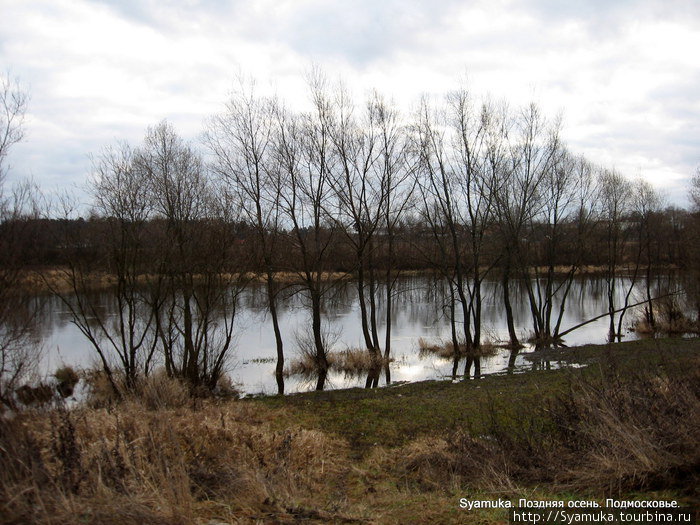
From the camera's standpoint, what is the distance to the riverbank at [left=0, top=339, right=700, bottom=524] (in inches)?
153

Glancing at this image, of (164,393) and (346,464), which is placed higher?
(164,393)

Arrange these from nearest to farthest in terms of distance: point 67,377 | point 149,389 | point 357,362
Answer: point 149,389 < point 67,377 < point 357,362

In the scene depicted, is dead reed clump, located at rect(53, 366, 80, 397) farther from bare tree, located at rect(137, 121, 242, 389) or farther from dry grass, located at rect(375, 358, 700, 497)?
dry grass, located at rect(375, 358, 700, 497)

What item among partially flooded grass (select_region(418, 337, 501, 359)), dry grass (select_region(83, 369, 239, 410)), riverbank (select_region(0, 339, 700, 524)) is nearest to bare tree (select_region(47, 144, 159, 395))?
dry grass (select_region(83, 369, 239, 410))

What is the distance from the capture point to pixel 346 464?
287 inches

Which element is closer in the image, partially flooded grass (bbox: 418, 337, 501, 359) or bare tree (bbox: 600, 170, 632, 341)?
partially flooded grass (bbox: 418, 337, 501, 359)

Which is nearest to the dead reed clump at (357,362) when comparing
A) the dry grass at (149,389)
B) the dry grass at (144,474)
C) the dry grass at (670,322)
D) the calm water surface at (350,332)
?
the calm water surface at (350,332)

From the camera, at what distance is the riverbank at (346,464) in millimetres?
3887

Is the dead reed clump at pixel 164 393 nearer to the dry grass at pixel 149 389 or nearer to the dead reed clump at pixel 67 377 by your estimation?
the dry grass at pixel 149 389

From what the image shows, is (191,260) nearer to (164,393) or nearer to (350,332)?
(164,393)

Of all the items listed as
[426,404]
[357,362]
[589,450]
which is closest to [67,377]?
[357,362]

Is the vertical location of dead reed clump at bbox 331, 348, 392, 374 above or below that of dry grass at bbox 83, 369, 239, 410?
below

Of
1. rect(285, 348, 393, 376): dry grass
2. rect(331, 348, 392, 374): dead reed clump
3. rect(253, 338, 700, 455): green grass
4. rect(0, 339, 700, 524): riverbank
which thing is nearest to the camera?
rect(0, 339, 700, 524): riverbank

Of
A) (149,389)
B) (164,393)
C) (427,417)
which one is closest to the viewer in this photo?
(427,417)
